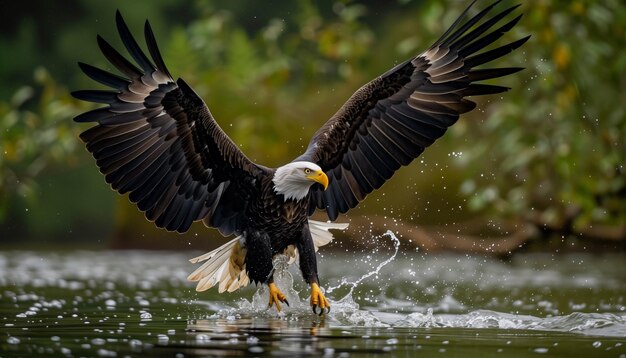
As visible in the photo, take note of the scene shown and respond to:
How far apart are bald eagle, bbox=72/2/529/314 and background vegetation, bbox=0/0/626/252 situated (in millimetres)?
2911

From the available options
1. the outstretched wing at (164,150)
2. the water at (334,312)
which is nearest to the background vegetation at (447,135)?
the water at (334,312)

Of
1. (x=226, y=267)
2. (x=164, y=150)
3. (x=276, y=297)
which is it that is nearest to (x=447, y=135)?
(x=226, y=267)

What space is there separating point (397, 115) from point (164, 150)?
1.53 meters

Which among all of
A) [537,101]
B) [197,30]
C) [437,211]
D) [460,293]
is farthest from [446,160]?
[460,293]

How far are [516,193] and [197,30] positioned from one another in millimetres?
4155

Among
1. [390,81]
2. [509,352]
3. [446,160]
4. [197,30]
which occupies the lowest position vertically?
[509,352]

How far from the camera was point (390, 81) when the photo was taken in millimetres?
7203

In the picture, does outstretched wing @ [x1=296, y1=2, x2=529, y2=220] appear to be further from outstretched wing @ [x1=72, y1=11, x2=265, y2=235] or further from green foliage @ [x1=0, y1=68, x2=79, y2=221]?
green foliage @ [x1=0, y1=68, x2=79, y2=221]

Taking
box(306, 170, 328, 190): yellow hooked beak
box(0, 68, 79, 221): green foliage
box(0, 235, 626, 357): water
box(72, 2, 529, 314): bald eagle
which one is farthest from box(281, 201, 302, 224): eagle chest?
box(0, 68, 79, 221): green foliage

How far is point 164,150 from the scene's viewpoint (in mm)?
6680

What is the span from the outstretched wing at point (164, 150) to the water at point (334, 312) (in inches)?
23.8

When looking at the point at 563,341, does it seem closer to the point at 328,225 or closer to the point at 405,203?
the point at 328,225

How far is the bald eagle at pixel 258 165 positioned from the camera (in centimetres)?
647

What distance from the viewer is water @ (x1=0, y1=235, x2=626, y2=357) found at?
5234 mm
